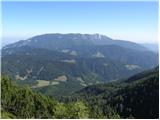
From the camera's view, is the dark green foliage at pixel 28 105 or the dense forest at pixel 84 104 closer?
the dense forest at pixel 84 104

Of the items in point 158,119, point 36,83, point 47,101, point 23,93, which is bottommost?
point 36,83

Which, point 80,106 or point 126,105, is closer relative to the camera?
point 80,106

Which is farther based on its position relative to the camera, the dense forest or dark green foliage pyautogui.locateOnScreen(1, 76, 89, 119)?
dark green foliage pyautogui.locateOnScreen(1, 76, 89, 119)

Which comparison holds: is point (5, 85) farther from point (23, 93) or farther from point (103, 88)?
point (103, 88)

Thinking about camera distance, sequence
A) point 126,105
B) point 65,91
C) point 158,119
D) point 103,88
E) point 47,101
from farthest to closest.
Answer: point 65,91 → point 103,88 → point 126,105 → point 47,101 → point 158,119

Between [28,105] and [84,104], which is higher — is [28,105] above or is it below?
above

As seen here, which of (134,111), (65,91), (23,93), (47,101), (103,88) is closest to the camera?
(23,93)

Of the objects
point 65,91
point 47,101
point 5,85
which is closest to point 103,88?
point 65,91

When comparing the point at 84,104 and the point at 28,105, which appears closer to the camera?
the point at 28,105
